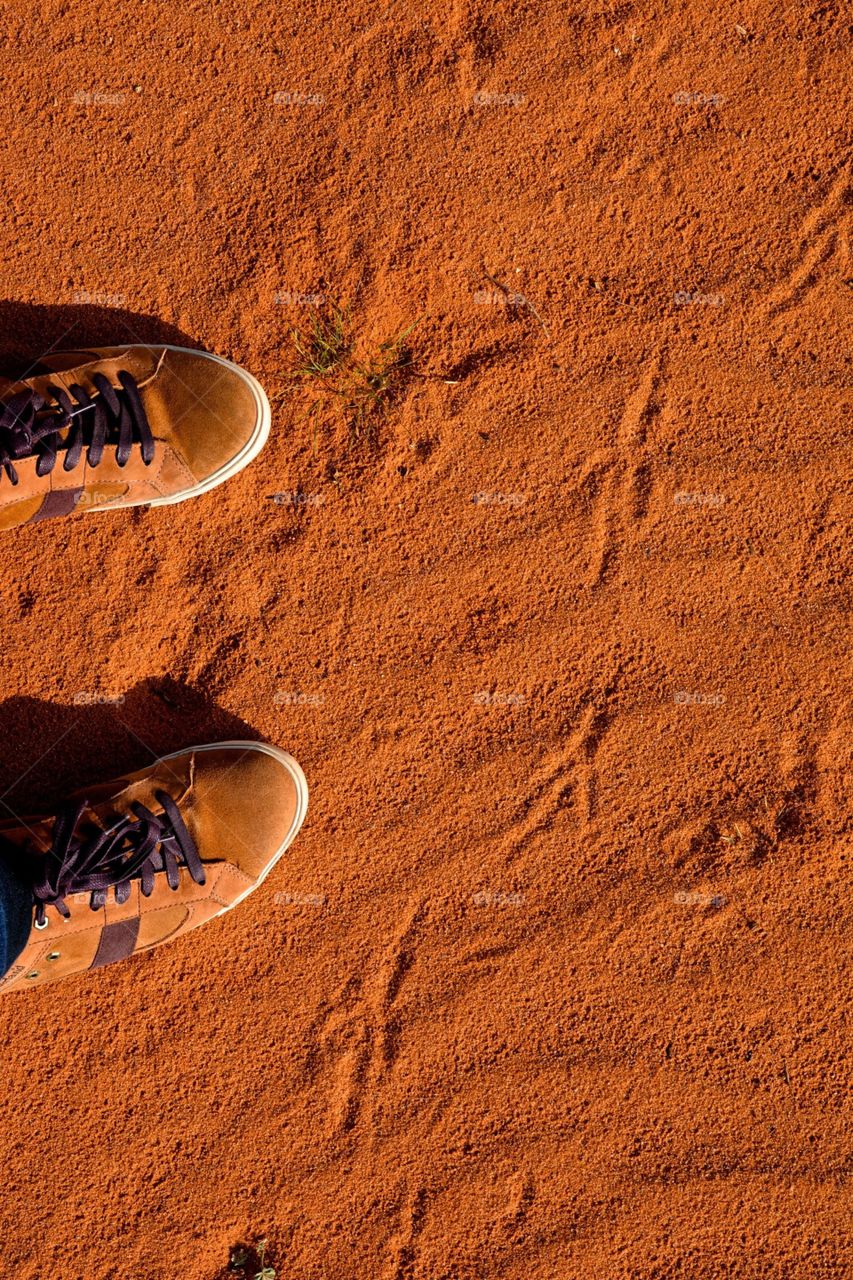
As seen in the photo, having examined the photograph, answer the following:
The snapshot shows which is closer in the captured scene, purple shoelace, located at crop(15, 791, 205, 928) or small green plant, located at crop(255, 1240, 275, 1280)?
purple shoelace, located at crop(15, 791, 205, 928)

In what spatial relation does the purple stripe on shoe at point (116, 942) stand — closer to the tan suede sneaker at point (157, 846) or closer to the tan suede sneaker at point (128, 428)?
the tan suede sneaker at point (157, 846)

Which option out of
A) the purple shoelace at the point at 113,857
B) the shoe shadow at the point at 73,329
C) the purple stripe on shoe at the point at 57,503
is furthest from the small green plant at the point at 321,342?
the purple shoelace at the point at 113,857

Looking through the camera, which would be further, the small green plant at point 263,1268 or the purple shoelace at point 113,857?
the small green plant at point 263,1268

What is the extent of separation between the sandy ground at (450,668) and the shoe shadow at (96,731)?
1 cm

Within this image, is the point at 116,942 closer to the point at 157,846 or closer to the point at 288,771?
the point at 157,846

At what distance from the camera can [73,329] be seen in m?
3.16

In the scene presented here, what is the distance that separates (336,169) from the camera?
3.12 meters

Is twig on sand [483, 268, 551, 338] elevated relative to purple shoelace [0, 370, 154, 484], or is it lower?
lower

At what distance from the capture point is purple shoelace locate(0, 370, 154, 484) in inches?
117

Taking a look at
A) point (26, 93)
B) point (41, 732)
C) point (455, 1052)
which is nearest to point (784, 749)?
point (455, 1052)

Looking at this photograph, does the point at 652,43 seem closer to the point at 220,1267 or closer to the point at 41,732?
the point at 41,732

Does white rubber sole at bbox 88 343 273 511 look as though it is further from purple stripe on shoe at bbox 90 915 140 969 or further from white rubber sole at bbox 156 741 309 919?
purple stripe on shoe at bbox 90 915 140 969

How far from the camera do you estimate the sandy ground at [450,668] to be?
3115 millimetres

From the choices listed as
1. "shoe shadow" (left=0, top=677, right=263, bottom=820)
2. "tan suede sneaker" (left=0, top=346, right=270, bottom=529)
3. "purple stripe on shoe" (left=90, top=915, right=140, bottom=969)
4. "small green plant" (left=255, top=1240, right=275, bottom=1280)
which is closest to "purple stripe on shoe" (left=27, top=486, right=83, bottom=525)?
"tan suede sneaker" (left=0, top=346, right=270, bottom=529)
